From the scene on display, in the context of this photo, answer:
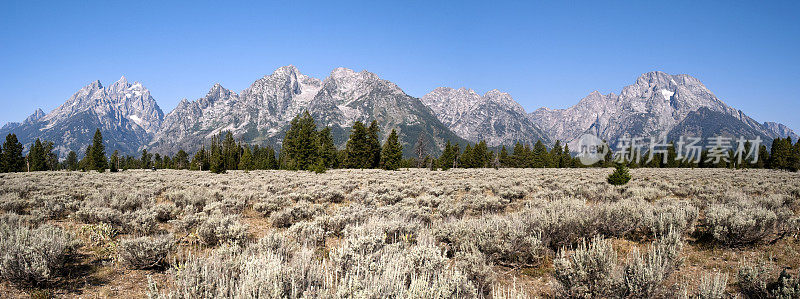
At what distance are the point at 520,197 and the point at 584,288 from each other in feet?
37.5

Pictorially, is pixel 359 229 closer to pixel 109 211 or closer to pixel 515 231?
pixel 515 231

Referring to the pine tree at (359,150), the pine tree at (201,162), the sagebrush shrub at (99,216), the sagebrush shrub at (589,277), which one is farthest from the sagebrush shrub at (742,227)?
the pine tree at (201,162)

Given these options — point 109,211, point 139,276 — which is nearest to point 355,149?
point 109,211

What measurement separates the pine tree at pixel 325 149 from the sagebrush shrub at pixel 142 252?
32.6m

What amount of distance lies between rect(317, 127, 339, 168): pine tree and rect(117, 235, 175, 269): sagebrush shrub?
32561 millimetres

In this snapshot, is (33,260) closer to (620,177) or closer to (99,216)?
(99,216)

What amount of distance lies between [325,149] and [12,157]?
6475cm

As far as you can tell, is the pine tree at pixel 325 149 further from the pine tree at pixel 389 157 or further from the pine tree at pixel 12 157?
the pine tree at pixel 12 157

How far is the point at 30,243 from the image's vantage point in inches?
193

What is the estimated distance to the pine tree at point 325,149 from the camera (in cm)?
4666

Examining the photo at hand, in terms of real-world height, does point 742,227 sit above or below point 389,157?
below

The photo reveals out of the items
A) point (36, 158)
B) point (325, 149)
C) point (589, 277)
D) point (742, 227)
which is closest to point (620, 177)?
point (742, 227)

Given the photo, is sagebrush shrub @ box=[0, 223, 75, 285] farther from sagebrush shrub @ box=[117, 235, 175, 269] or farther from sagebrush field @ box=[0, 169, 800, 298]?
sagebrush shrub @ box=[117, 235, 175, 269]

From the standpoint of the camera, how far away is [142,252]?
518 cm
